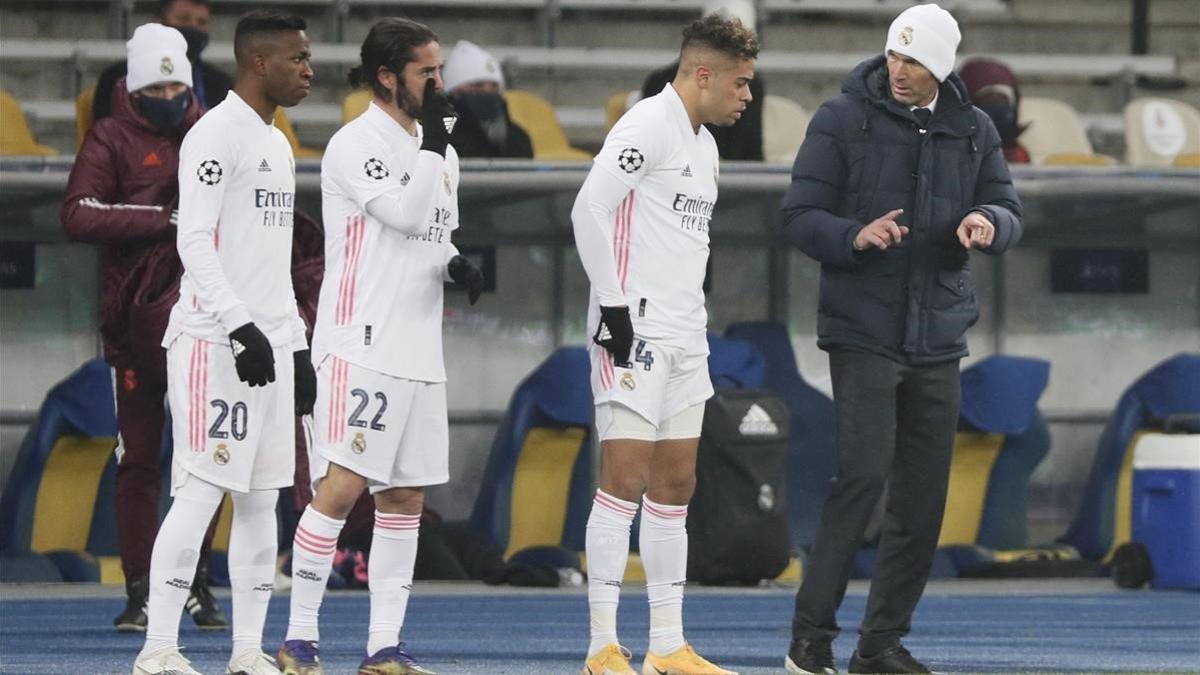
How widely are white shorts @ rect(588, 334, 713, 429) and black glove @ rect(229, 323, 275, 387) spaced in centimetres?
100

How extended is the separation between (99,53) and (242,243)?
8151mm

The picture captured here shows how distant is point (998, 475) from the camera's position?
12836 mm

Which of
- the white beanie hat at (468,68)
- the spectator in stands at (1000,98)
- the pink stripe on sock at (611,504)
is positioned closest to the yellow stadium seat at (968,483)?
the spectator in stands at (1000,98)

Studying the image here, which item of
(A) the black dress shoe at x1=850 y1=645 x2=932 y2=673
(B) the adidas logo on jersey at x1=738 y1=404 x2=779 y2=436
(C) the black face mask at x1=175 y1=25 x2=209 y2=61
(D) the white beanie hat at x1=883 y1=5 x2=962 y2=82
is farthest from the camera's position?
(B) the adidas logo on jersey at x1=738 y1=404 x2=779 y2=436

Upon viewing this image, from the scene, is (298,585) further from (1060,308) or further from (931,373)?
(1060,308)

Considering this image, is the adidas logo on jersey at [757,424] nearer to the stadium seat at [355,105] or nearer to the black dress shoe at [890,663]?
the stadium seat at [355,105]

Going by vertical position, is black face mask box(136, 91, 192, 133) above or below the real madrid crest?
above

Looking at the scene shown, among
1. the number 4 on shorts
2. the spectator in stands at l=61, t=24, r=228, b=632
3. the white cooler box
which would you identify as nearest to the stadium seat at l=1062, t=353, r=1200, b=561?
the white cooler box

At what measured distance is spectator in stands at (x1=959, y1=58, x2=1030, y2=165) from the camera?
12.9 m

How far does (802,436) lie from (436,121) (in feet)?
21.7

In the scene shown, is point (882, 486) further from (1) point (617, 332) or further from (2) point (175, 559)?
(2) point (175, 559)

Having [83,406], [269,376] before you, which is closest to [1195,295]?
[83,406]

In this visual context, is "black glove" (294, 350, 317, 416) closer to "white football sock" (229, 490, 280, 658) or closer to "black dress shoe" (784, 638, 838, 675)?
"white football sock" (229, 490, 280, 658)

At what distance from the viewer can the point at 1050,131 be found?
1416cm
